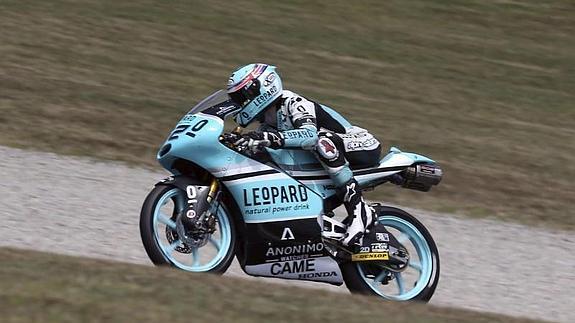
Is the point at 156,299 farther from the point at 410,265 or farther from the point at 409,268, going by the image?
the point at 409,268

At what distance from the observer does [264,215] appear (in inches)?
319

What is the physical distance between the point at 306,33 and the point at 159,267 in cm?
1278

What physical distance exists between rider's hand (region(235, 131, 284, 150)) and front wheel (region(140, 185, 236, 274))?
1.68 ft

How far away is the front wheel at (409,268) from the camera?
856 centimetres

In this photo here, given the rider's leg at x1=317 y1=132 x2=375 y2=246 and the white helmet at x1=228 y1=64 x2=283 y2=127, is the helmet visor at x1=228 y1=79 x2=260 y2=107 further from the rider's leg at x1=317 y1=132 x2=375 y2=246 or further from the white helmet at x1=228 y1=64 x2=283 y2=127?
the rider's leg at x1=317 y1=132 x2=375 y2=246

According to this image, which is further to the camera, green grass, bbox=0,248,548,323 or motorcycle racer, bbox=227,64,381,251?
motorcycle racer, bbox=227,64,381,251

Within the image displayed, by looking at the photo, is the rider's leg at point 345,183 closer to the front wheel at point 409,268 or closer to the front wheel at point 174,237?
the front wheel at point 409,268

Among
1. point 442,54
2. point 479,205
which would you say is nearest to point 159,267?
point 479,205

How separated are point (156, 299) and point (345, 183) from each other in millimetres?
2368

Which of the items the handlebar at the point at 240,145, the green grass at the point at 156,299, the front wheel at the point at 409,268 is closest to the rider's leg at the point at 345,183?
the front wheel at the point at 409,268

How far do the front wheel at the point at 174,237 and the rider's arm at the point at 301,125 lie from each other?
2.28 feet

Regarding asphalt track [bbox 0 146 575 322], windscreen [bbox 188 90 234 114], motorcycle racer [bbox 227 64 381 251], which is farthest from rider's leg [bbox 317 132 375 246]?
asphalt track [bbox 0 146 575 322]

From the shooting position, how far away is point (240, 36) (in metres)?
19.2

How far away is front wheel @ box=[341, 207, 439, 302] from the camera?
8.56m
